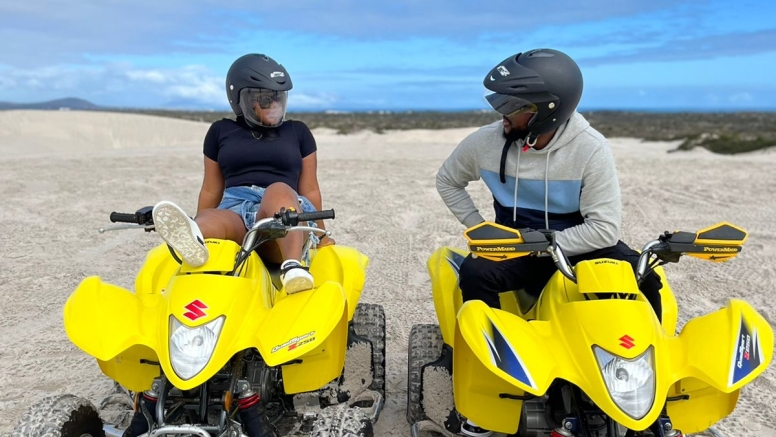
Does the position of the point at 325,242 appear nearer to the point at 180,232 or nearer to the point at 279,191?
the point at 279,191

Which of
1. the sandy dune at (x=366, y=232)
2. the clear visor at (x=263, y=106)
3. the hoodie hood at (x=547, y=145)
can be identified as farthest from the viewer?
the sandy dune at (x=366, y=232)

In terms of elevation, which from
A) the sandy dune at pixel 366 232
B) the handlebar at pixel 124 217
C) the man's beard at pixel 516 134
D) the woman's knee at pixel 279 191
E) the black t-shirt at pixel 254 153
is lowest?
the sandy dune at pixel 366 232

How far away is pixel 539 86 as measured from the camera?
10.4ft

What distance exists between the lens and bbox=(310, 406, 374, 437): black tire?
2758 mm

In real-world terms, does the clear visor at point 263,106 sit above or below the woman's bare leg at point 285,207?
above

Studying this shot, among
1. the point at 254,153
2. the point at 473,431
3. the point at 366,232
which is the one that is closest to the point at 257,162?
the point at 254,153

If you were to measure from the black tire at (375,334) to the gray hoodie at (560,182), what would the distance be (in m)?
1.01

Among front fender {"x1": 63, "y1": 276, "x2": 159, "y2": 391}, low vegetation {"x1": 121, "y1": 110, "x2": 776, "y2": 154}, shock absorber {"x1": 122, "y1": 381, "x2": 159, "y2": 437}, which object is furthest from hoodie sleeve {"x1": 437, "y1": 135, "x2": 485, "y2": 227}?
low vegetation {"x1": 121, "y1": 110, "x2": 776, "y2": 154}

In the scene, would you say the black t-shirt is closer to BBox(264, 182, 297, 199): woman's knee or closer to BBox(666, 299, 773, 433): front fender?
BBox(264, 182, 297, 199): woman's knee

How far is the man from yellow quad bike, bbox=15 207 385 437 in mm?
824

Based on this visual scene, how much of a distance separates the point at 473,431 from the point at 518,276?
0.81m

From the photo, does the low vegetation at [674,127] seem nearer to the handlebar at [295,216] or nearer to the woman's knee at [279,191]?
the woman's knee at [279,191]

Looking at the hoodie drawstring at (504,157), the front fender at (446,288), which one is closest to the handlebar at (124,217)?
the front fender at (446,288)

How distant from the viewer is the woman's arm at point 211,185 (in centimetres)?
462
